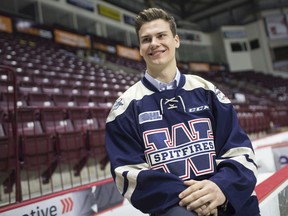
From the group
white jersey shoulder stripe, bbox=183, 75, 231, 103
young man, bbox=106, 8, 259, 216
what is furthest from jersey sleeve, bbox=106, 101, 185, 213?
white jersey shoulder stripe, bbox=183, 75, 231, 103

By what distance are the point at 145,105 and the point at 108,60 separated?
1264 centimetres

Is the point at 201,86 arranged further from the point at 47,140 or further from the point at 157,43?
the point at 47,140

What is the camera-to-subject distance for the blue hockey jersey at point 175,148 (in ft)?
3.32

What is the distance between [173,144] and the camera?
108 cm

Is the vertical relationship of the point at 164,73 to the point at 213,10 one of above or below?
below

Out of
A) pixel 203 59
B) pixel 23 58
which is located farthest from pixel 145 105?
pixel 203 59

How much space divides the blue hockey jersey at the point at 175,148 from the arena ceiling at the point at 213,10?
69.6 ft

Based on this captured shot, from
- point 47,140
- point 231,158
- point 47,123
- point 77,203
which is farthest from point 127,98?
point 47,123

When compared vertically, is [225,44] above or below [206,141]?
above

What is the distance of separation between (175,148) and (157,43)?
432mm

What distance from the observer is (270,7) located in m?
21.6

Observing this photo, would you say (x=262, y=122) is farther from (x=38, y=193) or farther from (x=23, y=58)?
(x=38, y=193)

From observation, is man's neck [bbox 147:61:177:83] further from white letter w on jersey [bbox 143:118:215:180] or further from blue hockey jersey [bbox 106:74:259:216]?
white letter w on jersey [bbox 143:118:215:180]

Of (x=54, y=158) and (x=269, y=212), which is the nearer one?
(x=269, y=212)
